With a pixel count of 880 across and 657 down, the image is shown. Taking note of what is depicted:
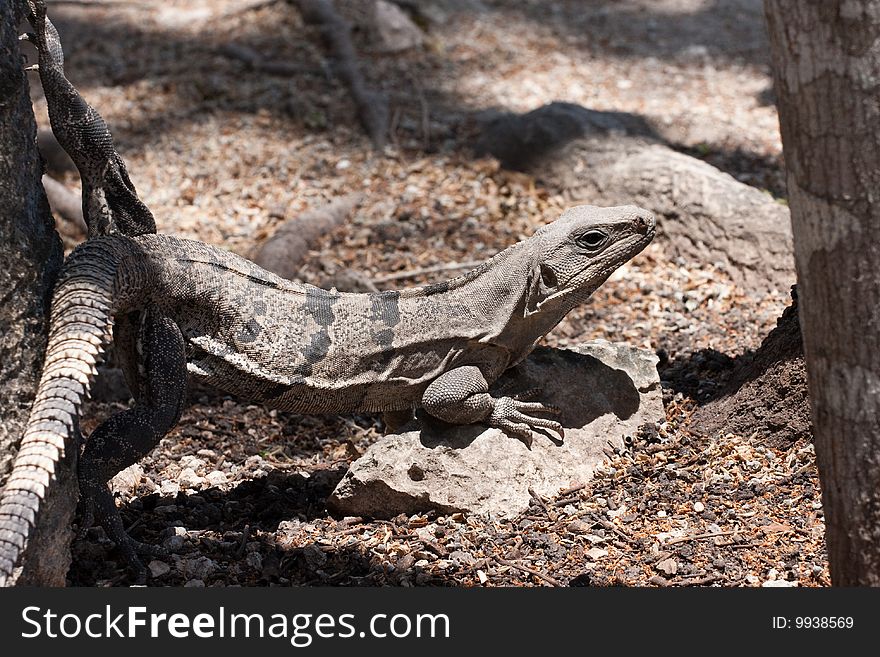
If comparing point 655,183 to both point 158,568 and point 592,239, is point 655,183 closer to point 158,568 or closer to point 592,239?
point 592,239

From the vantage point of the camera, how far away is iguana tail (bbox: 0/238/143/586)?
2895 mm

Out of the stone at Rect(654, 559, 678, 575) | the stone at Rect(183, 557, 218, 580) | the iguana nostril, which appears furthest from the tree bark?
the stone at Rect(183, 557, 218, 580)

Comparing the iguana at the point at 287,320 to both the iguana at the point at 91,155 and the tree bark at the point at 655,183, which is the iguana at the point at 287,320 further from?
the tree bark at the point at 655,183

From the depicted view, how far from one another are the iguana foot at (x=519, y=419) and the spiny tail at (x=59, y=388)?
1.89 meters

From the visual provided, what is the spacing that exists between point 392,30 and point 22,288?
8319 mm

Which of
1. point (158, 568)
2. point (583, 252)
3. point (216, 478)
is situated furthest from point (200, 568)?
point (583, 252)

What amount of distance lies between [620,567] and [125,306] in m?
2.35

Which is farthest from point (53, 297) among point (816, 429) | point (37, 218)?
point (816, 429)

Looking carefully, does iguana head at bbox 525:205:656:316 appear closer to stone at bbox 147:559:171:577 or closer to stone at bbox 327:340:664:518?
stone at bbox 327:340:664:518

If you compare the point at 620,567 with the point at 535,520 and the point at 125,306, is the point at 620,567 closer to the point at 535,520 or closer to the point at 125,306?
the point at 535,520

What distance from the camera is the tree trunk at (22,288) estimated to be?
3.28m

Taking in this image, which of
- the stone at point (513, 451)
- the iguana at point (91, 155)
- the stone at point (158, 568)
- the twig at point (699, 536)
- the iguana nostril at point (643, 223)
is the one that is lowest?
the stone at point (158, 568)

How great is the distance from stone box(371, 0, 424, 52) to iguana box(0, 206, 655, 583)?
21.9 ft

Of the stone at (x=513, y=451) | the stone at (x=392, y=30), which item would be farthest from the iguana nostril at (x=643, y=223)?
the stone at (x=392, y=30)
